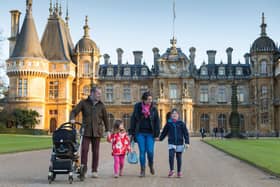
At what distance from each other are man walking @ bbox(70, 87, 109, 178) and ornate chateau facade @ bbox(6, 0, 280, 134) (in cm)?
4731

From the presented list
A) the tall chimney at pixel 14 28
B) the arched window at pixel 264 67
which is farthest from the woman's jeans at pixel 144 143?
the tall chimney at pixel 14 28

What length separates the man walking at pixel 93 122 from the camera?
11156mm

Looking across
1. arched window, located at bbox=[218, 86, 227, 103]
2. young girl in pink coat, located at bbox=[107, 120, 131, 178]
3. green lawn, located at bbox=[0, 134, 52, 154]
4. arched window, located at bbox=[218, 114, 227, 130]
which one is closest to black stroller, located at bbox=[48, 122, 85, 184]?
young girl in pink coat, located at bbox=[107, 120, 131, 178]

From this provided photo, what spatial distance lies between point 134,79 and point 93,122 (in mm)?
57666

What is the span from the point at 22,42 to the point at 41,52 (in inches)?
102

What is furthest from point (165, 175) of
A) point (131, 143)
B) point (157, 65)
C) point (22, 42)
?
point (157, 65)

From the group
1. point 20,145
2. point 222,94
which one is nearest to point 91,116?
point 20,145

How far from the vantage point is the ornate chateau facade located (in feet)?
200

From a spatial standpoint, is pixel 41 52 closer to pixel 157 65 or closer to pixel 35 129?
pixel 35 129

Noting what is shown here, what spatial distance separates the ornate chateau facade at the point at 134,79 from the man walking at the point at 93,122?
47.3 metres

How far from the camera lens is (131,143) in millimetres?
12234

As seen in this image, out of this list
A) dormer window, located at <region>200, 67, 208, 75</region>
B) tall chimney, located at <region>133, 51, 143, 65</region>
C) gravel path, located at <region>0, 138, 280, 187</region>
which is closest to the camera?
gravel path, located at <region>0, 138, 280, 187</region>

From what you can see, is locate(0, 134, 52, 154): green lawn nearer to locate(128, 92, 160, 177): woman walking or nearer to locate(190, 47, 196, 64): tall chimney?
locate(128, 92, 160, 177): woman walking

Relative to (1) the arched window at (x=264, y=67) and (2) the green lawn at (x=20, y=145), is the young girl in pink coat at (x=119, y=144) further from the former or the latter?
(1) the arched window at (x=264, y=67)
